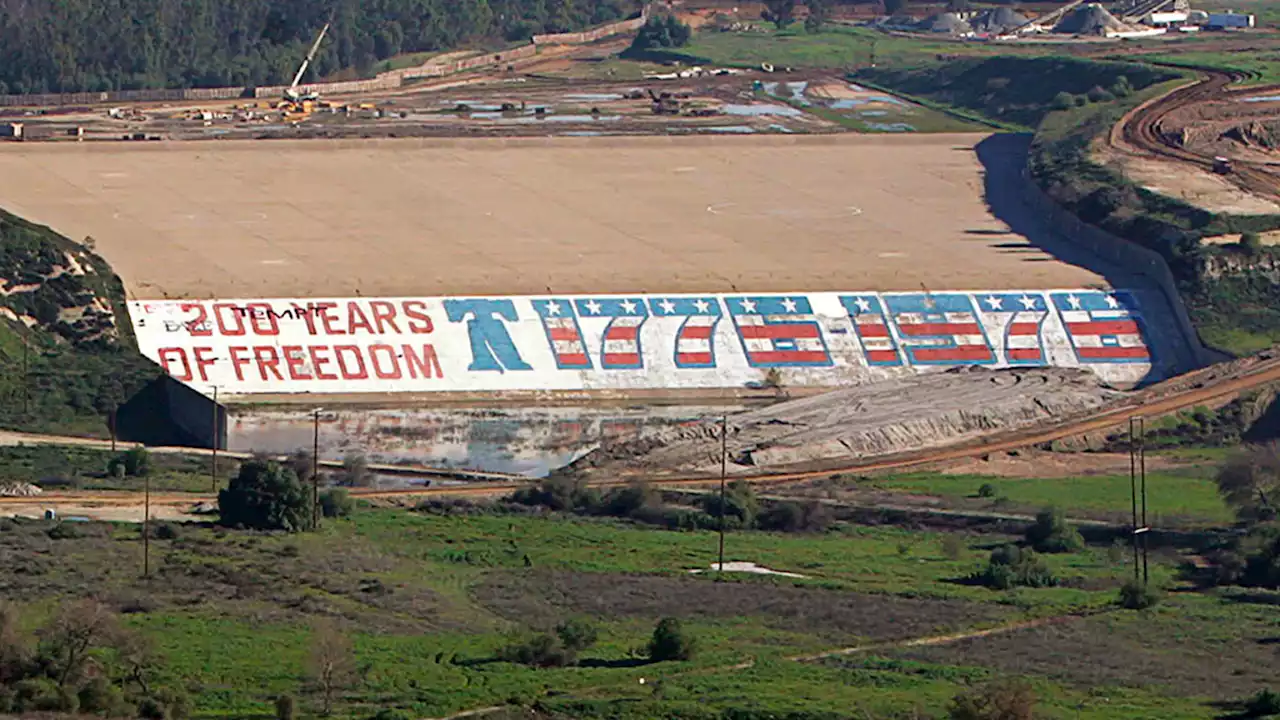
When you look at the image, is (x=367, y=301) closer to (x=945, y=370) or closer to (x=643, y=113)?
(x=945, y=370)

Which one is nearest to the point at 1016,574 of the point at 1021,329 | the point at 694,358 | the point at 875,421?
the point at 875,421

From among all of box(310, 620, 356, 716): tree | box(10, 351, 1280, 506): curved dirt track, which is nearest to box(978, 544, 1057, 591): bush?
box(10, 351, 1280, 506): curved dirt track

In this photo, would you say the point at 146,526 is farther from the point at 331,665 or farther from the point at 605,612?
the point at 331,665

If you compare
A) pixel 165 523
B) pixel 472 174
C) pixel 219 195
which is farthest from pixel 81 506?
pixel 472 174

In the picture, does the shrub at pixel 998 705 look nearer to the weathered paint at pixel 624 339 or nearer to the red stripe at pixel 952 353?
the weathered paint at pixel 624 339

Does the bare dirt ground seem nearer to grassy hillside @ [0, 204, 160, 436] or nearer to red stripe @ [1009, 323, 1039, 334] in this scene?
grassy hillside @ [0, 204, 160, 436]
